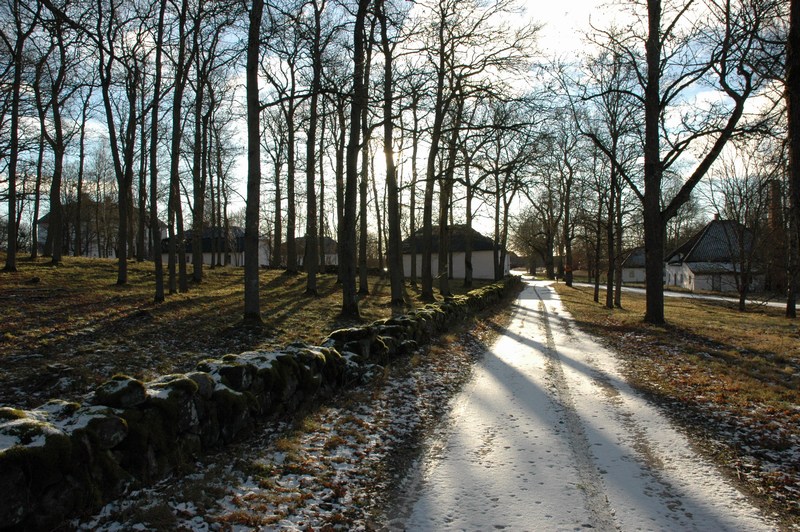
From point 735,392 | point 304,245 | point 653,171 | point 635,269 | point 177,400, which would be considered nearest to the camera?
point 177,400

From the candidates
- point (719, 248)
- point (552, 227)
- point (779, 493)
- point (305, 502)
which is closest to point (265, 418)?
point (305, 502)

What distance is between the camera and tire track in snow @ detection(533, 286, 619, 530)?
11.8ft

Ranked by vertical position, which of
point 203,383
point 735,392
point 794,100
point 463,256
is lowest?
point 735,392

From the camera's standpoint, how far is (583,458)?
4629 millimetres

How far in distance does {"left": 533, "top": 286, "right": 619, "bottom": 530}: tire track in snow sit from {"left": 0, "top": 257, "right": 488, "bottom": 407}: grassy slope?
16.2ft

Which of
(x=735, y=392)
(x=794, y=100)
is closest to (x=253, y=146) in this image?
(x=794, y=100)

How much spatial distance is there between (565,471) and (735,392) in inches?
158

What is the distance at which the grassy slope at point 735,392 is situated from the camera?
4.37m

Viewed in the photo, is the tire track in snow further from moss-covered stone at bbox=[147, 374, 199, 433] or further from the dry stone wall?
moss-covered stone at bbox=[147, 374, 199, 433]

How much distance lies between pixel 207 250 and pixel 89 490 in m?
66.9

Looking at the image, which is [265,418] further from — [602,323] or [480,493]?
[602,323]

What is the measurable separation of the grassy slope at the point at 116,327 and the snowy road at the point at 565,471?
14.5 feet

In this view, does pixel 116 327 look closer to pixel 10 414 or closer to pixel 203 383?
pixel 203 383

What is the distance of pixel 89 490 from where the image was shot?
334cm
